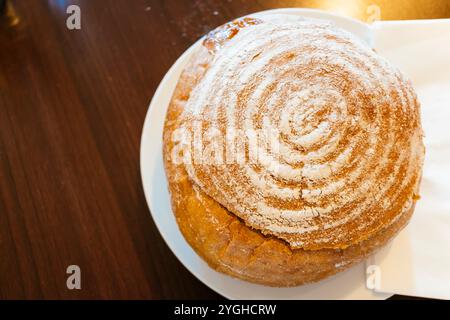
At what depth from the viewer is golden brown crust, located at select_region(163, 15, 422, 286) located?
2.42 feet

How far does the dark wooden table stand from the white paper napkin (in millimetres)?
267

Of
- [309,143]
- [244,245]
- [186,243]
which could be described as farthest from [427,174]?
[186,243]

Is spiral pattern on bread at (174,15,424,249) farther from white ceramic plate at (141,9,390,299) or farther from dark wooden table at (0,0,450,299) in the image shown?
dark wooden table at (0,0,450,299)

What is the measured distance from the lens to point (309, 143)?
2.35ft

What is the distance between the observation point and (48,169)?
1129 mm

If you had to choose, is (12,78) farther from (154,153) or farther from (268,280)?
(268,280)

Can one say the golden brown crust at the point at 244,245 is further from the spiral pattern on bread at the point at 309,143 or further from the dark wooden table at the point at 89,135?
the dark wooden table at the point at 89,135

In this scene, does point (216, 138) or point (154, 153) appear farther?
point (154, 153)

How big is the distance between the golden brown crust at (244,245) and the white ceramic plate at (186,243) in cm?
9

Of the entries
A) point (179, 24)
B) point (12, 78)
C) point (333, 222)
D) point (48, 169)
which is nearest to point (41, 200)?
point (48, 169)

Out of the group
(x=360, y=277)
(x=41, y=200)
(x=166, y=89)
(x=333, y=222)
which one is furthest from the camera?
(x=41, y=200)

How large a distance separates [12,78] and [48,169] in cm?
29

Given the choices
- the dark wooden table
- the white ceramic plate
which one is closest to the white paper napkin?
the white ceramic plate

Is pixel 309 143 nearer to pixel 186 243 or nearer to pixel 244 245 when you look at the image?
pixel 244 245
